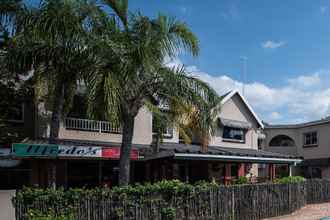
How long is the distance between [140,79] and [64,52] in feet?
8.50

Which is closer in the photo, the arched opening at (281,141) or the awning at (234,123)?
the awning at (234,123)

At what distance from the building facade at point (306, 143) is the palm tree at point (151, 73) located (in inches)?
1089

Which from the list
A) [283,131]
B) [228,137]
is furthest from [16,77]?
[283,131]

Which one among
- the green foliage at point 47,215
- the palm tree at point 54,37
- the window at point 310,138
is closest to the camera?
the green foliage at point 47,215

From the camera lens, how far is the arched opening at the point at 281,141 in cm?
4225

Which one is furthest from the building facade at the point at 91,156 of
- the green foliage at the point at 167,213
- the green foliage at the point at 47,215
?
the green foliage at the point at 47,215

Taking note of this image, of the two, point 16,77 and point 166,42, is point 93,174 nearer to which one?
point 16,77

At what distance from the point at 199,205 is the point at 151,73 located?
4.52m

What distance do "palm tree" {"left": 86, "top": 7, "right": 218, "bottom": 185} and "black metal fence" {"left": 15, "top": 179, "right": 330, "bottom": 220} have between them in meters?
1.96

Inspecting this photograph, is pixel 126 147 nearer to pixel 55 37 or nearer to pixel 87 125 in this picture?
pixel 55 37

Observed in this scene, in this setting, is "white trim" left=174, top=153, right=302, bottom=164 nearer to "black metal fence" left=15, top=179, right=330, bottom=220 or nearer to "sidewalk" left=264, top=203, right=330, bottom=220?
"black metal fence" left=15, top=179, right=330, bottom=220

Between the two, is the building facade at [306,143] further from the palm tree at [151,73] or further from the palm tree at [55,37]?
the palm tree at [55,37]

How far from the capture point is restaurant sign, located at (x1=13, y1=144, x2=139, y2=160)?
14.7 metres

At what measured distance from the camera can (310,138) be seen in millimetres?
39844
